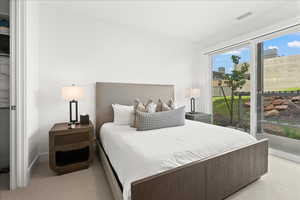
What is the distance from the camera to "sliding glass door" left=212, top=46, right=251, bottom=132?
3.14 metres

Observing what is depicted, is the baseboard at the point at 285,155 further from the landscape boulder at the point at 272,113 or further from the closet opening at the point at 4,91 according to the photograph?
the closet opening at the point at 4,91

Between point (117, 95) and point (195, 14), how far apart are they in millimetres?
2069

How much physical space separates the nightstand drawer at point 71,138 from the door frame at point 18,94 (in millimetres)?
336

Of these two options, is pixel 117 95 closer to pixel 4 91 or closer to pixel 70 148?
pixel 70 148

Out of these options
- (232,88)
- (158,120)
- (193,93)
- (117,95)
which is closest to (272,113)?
(232,88)

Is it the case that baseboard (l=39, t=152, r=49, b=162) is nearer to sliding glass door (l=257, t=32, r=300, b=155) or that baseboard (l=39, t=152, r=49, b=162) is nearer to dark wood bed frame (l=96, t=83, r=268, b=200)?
dark wood bed frame (l=96, t=83, r=268, b=200)

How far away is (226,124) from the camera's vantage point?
3582mm

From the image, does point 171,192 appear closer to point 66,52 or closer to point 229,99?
point 66,52

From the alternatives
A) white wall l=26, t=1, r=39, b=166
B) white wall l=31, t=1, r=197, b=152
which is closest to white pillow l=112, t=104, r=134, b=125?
white wall l=31, t=1, r=197, b=152

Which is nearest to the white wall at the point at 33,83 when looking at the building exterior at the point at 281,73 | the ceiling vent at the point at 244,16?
the ceiling vent at the point at 244,16

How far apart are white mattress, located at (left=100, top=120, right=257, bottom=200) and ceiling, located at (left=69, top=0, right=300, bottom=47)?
2022 millimetres

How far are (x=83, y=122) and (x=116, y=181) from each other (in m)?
1.25

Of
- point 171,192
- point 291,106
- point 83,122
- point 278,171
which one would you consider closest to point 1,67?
point 83,122

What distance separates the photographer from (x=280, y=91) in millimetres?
2639
